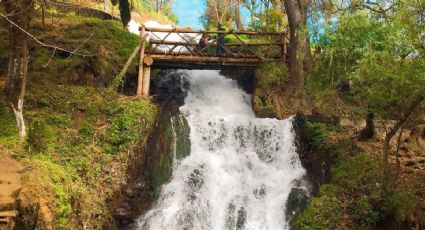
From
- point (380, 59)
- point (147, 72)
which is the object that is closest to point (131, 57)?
point (147, 72)

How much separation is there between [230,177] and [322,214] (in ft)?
12.2

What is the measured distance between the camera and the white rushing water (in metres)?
13.1

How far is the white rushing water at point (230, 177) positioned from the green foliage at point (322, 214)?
48.5 inches

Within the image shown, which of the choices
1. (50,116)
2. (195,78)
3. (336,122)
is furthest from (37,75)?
(336,122)

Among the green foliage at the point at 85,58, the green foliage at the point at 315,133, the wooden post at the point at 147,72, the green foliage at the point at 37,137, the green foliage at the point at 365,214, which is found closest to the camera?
the green foliage at the point at 37,137

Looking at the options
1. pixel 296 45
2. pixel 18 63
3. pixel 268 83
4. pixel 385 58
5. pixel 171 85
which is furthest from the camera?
pixel 171 85

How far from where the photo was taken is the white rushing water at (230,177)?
13.1m

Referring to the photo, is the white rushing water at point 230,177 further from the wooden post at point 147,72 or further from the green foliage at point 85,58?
the green foliage at point 85,58

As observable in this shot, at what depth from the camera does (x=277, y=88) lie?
60.5 feet

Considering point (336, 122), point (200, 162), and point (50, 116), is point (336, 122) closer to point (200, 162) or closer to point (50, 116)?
point (200, 162)

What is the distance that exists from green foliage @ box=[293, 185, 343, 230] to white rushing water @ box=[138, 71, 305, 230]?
48.5 inches

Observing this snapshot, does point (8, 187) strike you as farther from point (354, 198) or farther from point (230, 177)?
point (354, 198)

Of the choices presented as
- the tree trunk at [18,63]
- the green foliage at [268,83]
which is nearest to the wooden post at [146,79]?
the green foliage at [268,83]

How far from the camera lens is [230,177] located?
14.7 m
